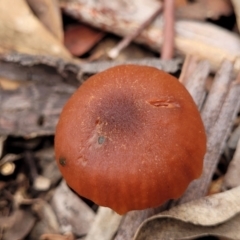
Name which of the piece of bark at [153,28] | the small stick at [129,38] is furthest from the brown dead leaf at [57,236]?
the piece of bark at [153,28]

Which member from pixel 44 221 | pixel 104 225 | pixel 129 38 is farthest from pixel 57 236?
pixel 129 38

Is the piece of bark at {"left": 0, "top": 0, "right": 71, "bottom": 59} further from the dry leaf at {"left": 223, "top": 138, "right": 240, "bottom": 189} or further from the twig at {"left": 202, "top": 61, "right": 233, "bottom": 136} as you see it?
the dry leaf at {"left": 223, "top": 138, "right": 240, "bottom": 189}

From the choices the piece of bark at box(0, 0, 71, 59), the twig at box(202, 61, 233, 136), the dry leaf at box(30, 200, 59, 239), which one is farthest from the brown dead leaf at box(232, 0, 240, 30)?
the dry leaf at box(30, 200, 59, 239)

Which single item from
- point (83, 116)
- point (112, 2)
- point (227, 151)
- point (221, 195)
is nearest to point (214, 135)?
point (227, 151)

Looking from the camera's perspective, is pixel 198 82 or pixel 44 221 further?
pixel 198 82

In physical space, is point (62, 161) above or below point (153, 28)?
below

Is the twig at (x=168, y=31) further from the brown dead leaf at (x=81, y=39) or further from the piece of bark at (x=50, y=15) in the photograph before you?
the piece of bark at (x=50, y=15)

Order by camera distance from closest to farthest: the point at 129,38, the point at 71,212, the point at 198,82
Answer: the point at 71,212
the point at 198,82
the point at 129,38

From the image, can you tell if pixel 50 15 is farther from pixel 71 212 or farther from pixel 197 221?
pixel 197 221
